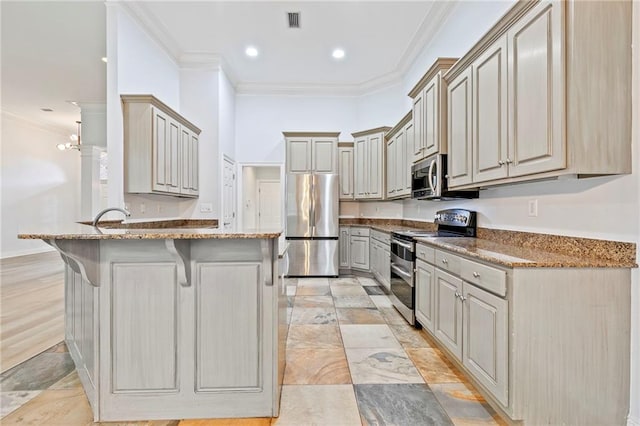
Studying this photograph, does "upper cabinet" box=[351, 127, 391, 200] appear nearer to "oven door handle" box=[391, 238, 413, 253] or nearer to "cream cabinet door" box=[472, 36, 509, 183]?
"oven door handle" box=[391, 238, 413, 253]

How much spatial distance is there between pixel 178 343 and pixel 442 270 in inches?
74.0

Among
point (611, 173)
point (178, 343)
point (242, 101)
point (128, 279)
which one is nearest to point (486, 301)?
point (611, 173)

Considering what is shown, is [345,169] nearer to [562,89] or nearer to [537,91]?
[537,91]

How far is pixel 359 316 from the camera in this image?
3467 millimetres

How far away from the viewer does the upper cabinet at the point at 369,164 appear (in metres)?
5.18

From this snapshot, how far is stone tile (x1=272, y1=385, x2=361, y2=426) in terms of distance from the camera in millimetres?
1781

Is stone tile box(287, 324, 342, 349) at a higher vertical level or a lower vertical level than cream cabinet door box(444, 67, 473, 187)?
lower

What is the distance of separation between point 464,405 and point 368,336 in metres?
1.10

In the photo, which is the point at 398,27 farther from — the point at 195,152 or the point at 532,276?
the point at 532,276

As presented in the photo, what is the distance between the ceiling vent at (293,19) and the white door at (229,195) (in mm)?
2325

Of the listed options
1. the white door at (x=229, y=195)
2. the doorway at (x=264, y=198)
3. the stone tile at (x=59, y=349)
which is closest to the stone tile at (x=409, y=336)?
the stone tile at (x=59, y=349)

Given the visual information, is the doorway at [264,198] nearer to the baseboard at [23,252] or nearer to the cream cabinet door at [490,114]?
the baseboard at [23,252]

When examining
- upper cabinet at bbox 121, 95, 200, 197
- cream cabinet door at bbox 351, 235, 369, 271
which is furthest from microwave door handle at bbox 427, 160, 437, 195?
upper cabinet at bbox 121, 95, 200, 197

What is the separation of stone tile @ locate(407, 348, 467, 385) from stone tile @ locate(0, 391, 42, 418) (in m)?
2.58
